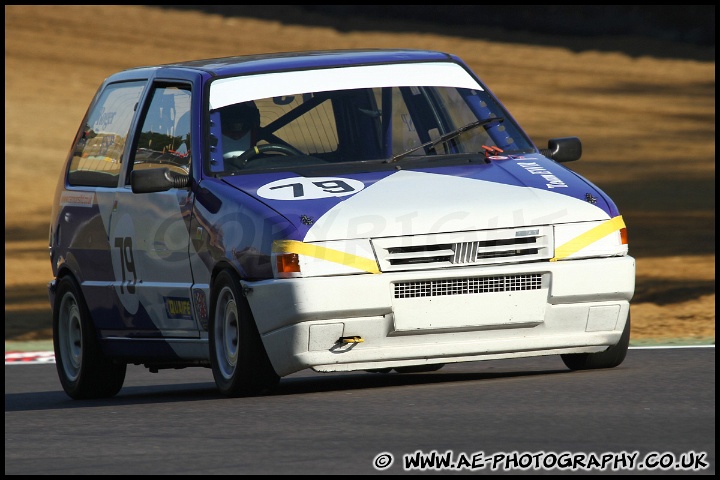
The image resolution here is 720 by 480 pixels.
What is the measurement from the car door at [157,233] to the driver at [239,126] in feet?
0.77

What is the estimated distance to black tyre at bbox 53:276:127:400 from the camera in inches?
449

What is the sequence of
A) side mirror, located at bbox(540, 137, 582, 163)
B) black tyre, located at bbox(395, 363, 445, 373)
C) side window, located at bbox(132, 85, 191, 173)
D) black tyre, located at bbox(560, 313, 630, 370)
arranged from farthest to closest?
black tyre, located at bbox(395, 363, 445, 373) < side mirror, located at bbox(540, 137, 582, 163) < side window, located at bbox(132, 85, 191, 173) < black tyre, located at bbox(560, 313, 630, 370)

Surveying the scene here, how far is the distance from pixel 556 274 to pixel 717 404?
1223 mm

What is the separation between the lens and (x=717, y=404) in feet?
28.4

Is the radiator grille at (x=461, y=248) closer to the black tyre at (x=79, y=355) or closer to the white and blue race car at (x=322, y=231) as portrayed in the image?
the white and blue race car at (x=322, y=231)

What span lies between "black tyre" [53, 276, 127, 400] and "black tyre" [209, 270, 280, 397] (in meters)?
1.64

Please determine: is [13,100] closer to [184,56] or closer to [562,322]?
[184,56]

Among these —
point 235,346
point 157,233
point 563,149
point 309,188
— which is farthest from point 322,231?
point 563,149

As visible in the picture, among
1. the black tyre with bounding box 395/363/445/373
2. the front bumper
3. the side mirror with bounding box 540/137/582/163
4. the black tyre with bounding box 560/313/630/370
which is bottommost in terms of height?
the black tyre with bounding box 395/363/445/373

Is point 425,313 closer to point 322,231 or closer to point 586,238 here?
point 322,231

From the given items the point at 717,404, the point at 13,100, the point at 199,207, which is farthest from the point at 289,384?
the point at 13,100

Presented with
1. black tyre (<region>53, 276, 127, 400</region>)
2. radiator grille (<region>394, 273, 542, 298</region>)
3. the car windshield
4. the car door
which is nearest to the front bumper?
radiator grille (<region>394, 273, 542, 298</region>)

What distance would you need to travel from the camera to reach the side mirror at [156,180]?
33.6 ft

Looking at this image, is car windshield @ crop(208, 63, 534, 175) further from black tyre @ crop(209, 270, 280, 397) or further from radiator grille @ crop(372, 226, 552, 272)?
radiator grille @ crop(372, 226, 552, 272)
